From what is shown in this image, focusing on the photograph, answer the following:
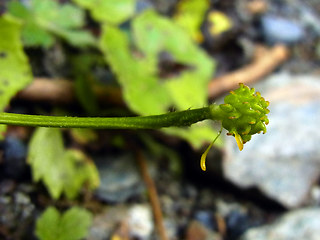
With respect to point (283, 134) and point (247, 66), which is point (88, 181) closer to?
point (283, 134)

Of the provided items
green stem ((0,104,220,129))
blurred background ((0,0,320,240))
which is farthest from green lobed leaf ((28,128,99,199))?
green stem ((0,104,220,129))

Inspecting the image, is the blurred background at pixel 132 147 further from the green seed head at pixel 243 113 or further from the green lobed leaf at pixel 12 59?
the green seed head at pixel 243 113

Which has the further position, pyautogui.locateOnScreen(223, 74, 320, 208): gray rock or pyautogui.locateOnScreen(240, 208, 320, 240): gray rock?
pyautogui.locateOnScreen(223, 74, 320, 208): gray rock

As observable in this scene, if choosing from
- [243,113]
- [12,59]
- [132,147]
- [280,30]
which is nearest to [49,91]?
[12,59]

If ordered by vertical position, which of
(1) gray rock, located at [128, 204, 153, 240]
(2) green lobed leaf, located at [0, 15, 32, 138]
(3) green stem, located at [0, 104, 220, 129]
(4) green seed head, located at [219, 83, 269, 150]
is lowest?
(4) green seed head, located at [219, 83, 269, 150]

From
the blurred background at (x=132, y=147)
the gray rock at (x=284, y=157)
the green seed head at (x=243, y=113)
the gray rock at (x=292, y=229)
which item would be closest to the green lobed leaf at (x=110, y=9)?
the blurred background at (x=132, y=147)

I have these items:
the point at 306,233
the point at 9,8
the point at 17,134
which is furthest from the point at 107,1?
the point at 306,233

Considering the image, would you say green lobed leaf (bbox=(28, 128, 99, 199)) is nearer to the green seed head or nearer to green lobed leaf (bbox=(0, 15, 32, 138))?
green lobed leaf (bbox=(0, 15, 32, 138))

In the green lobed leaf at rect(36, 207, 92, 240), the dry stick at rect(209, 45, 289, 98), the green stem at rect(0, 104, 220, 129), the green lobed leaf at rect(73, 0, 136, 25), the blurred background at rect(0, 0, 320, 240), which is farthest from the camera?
the dry stick at rect(209, 45, 289, 98)
